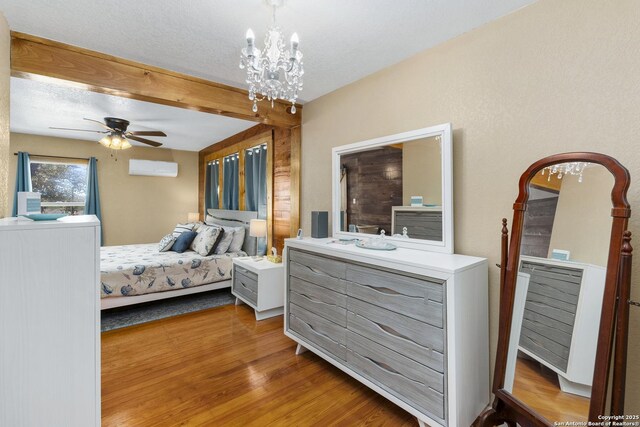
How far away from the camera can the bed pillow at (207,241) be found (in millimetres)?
4145

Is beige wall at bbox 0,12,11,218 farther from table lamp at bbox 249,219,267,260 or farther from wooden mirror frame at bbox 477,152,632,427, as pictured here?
wooden mirror frame at bbox 477,152,632,427

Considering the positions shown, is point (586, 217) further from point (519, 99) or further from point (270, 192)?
point (270, 192)

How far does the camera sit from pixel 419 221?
6.97 ft

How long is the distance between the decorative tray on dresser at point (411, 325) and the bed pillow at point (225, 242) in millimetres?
2462

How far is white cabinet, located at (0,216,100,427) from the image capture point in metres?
1.03

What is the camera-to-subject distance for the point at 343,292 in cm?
207

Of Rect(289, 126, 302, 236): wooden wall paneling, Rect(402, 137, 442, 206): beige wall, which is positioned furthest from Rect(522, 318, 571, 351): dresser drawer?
Rect(289, 126, 302, 236): wooden wall paneling

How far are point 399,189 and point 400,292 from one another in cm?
85

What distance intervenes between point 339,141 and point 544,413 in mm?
2383

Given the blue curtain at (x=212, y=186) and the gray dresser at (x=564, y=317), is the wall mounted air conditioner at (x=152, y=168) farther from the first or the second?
the gray dresser at (x=564, y=317)

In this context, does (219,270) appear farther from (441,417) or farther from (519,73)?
(519,73)

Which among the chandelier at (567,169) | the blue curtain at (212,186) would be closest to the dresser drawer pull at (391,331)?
the chandelier at (567,169)

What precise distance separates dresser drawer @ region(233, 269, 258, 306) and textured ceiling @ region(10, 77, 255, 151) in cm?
212

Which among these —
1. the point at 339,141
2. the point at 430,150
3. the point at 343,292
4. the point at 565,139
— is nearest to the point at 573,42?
the point at 565,139
